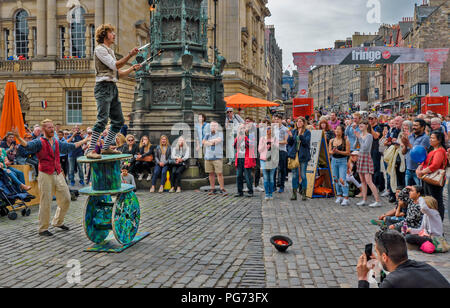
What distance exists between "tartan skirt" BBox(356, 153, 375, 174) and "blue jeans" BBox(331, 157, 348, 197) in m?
0.50

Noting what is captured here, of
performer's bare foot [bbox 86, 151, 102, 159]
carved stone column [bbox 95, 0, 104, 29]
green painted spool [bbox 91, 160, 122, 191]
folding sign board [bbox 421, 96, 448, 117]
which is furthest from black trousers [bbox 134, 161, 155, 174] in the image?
carved stone column [bbox 95, 0, 104, 29]

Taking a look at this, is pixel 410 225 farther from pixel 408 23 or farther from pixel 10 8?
pixel 408 23

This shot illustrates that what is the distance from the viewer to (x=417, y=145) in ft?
28.9

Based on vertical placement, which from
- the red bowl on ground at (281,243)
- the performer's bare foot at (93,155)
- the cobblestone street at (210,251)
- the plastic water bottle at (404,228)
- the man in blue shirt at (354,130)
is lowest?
the cobblestone street at (210,251)

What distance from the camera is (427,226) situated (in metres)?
6.91

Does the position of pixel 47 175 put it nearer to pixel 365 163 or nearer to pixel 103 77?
pixel 103 77

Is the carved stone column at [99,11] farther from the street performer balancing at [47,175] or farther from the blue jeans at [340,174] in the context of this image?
the street performer balancing at [47,175]

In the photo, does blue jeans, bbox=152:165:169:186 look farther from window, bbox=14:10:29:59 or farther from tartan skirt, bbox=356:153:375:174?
window, bbox=14:10:29:59

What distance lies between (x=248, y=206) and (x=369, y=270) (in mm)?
6972

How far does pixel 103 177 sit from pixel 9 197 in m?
4.19

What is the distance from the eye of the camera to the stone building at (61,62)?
118 feet

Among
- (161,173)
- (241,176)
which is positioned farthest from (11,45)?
(241,176)

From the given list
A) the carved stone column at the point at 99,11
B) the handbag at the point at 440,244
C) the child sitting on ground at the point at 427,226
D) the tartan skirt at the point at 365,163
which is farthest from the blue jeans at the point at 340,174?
the carved stone column at the point at 99,11
